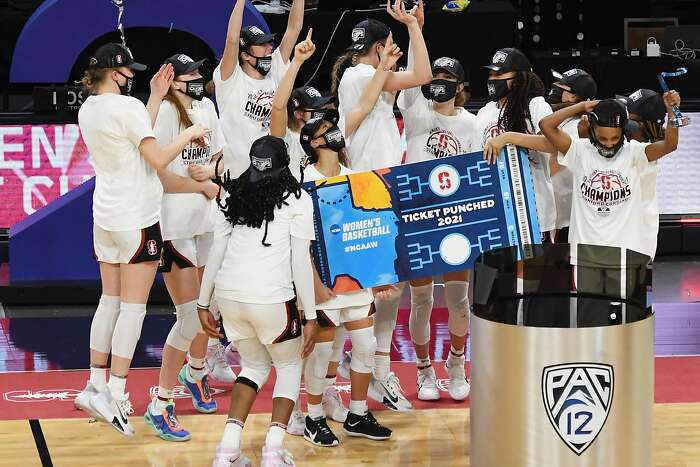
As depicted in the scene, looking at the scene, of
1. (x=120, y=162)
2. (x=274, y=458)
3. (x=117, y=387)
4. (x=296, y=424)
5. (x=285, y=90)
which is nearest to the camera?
(x=274, y=458)

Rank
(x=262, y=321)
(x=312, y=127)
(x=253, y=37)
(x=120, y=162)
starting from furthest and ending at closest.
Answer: (x=253, y=37), (x=120, y=162), (x=312, y=127), (x=262, y=321)

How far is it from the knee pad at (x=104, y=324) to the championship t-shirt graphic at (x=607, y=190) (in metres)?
2.58

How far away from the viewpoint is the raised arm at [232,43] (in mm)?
7289

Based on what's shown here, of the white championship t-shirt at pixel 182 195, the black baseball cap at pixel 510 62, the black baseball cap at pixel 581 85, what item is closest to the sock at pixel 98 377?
the white championship t-shirt at pixel 182 195

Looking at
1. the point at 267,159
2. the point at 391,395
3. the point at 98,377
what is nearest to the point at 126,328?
the point at 98,377

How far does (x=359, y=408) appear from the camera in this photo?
267 inches

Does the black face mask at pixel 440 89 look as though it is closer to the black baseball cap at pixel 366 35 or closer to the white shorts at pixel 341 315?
the black baseball cap at pixel 366 35

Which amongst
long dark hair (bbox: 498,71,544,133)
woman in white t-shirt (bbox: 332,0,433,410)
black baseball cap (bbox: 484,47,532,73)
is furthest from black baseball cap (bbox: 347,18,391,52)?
long dark hair (bbox: 498,71,544,133)

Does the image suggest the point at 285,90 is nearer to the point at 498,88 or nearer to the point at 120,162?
the point at 120,162

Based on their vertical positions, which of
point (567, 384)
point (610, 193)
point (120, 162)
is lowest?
point (567, 384)

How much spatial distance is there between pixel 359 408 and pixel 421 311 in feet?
3.10

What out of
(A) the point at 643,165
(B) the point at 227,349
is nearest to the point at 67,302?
(B) the point at 227,349

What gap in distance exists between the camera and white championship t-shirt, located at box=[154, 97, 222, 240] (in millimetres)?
6992

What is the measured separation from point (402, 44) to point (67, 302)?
4.61 meters
